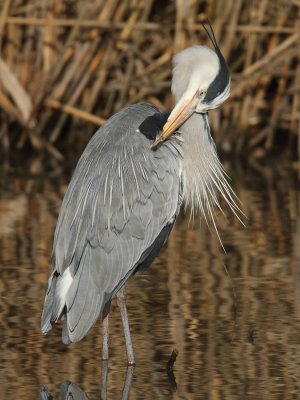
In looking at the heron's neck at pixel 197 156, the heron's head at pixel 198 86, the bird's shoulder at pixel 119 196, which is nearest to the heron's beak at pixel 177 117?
the heron's head at pixel 198 86

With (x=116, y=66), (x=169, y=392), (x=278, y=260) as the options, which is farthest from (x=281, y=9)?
(x=169, y=392)

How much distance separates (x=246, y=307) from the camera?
685 centimetres

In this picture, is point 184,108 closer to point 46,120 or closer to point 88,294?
point 88,294

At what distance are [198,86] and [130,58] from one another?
567cm

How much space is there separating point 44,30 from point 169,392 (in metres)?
6.99

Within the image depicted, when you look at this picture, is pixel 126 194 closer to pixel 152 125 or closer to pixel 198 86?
pixel 152 125

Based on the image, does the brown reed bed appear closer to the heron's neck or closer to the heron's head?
the heron's neck

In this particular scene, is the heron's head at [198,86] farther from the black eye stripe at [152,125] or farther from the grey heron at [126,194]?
the black eye stripe at [152,125]

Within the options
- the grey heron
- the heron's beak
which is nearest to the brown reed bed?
the grey heron

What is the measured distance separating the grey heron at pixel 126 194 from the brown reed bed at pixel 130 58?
511 cm

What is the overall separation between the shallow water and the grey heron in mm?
266

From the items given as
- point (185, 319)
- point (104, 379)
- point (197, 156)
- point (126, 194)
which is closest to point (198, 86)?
point (197, 156)

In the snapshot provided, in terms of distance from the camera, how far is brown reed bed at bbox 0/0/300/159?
1152 centimetres

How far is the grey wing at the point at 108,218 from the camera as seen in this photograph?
19.2 feet
